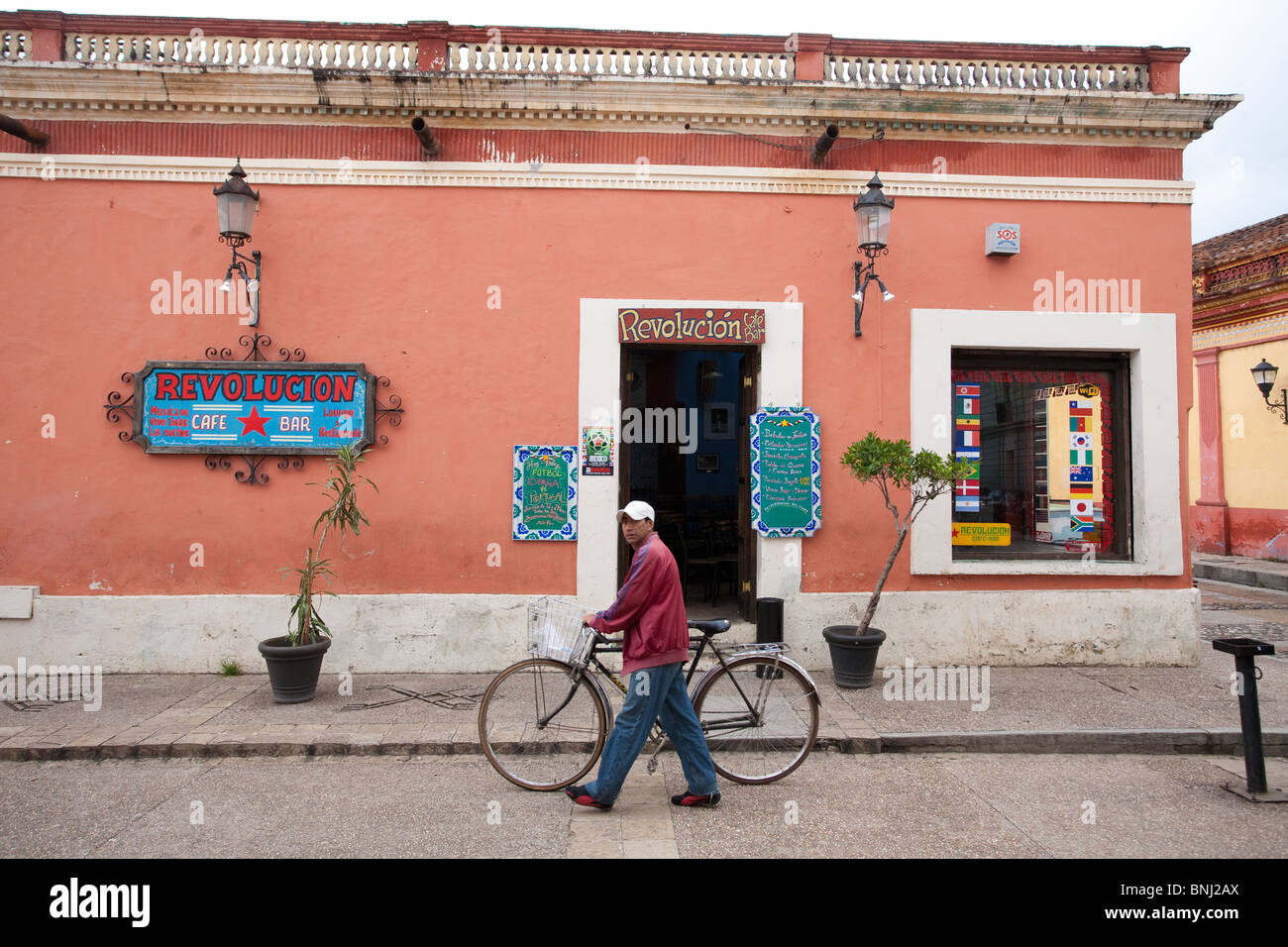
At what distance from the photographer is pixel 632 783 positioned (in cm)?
504

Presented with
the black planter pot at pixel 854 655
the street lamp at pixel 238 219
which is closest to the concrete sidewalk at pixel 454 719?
the black planter pot at pixel 854 655

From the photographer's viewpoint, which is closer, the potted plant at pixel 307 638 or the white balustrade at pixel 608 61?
the potted plant at pixel 307 638

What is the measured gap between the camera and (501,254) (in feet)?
25.6

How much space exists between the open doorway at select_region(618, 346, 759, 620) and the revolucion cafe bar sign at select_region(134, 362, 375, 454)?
9.73ft

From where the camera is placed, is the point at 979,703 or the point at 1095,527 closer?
the point at 979,703

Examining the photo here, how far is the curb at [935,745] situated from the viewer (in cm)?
548

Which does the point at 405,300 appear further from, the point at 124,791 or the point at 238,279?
the point at 124,791

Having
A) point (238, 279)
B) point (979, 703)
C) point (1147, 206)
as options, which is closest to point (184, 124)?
point (238, 279)

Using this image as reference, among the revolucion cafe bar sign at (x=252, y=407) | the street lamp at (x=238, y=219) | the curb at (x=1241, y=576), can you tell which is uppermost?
the street lamp at (x=238, y=219)

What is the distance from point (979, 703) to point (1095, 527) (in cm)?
286

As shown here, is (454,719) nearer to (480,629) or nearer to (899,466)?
(480,629)

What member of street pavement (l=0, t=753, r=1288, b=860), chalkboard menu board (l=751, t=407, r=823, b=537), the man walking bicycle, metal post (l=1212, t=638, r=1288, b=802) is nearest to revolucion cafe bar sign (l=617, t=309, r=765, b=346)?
chalkboard menu board (l=751, t=407, r=823, b=537)

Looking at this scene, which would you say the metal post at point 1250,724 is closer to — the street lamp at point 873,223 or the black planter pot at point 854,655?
the black planter pot at point 854,655

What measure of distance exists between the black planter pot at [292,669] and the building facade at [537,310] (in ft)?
2.97
